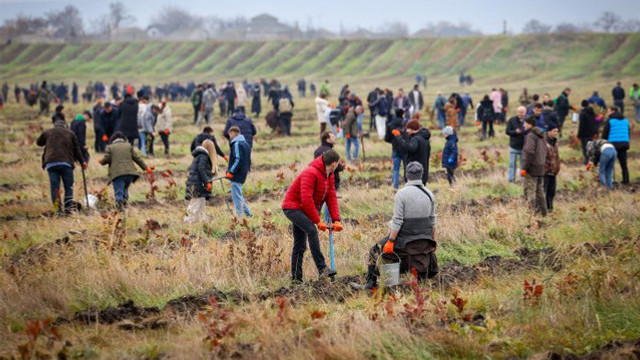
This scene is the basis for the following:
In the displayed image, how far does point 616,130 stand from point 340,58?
2933 inches

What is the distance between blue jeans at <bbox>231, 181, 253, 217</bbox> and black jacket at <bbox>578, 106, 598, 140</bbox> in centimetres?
1059

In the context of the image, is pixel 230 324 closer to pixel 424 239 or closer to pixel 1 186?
pixel 424 239

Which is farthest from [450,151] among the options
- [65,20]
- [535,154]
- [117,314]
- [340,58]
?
[65,20]

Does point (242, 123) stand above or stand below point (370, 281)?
above

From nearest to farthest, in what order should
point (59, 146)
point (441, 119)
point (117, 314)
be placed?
point (117, 314) < point (59, 146) < point (441, 119)

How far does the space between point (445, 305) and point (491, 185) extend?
9146 millimetres

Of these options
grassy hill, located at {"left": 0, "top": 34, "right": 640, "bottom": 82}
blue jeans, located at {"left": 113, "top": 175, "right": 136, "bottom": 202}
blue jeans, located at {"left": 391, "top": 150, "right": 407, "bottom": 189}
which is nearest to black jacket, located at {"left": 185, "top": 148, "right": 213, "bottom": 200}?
blue jeans, located at {"left": 113, "top": 175, "right": 136, "bottom": 202}

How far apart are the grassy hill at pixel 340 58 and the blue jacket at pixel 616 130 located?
165 ft

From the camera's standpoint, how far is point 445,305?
7875mm

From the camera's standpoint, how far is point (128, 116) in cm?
2058

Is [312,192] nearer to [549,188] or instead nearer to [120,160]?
[120,160]

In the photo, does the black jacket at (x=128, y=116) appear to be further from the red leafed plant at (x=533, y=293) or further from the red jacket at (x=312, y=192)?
the red leafed plant at (x=533, y=293)

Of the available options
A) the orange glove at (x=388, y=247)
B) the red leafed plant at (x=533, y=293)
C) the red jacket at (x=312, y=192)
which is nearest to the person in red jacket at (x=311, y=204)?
the red jacket at (x=312, y=192)

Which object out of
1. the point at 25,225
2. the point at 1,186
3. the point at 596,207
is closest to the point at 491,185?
the point at 596,207
